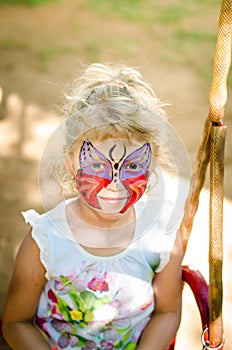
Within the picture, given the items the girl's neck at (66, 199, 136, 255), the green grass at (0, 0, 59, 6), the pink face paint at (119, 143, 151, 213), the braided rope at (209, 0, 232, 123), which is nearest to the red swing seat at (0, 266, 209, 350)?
the girl's neck at (66, 199, 136, 255)

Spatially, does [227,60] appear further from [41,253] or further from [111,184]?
[41,253]

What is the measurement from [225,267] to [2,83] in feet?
4.59

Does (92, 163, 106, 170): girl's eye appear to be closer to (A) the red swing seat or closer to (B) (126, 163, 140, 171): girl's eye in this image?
(B) (126, 163, 140, 171): girl's eye

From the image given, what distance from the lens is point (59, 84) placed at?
3121mm

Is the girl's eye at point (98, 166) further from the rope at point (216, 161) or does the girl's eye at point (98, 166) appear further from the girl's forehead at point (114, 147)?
the rope at point (216, 161)

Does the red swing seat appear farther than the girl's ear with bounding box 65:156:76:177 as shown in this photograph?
Yes

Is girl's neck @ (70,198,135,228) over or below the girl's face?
below

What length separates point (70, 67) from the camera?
3.29 meters

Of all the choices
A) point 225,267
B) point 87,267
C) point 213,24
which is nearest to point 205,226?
point 225,267

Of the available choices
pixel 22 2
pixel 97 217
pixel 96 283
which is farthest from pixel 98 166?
pixel 22 2

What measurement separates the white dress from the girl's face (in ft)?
0.47

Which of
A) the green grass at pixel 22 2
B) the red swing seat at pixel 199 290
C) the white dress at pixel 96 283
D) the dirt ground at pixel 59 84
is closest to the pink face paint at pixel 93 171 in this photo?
the white dress at pixel 96 283

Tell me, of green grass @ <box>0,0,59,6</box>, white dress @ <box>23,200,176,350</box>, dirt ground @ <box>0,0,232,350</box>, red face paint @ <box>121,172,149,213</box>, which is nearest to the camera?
red face paint @ <box>121,172,149,213</box>

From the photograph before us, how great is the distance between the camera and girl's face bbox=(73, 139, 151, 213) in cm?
128
